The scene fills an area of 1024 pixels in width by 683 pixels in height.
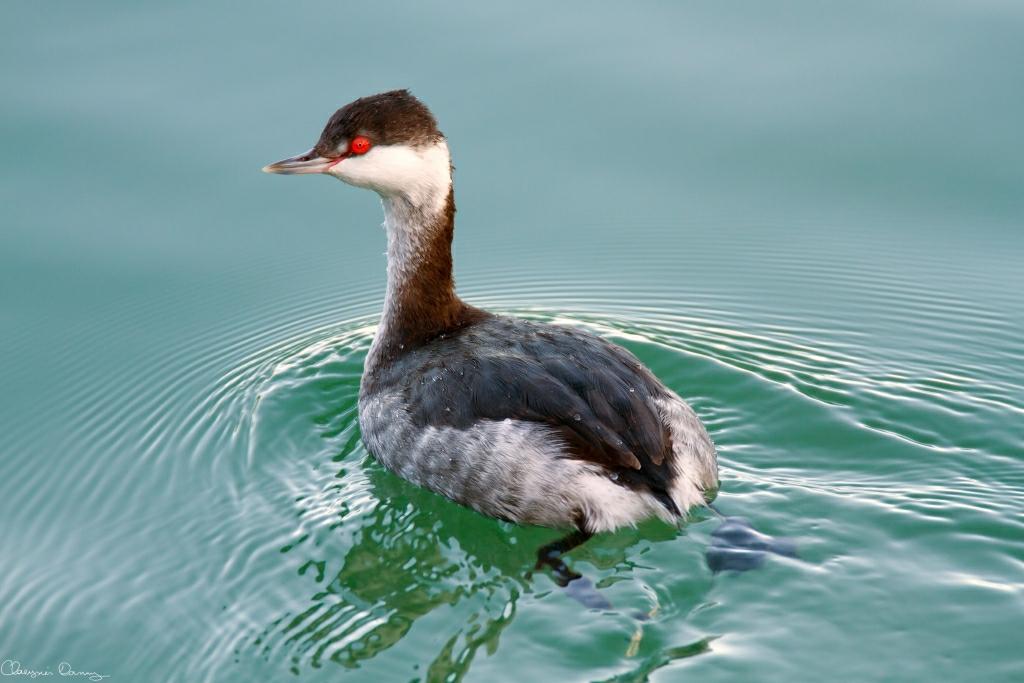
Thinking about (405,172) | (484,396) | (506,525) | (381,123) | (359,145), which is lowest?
(506,525)

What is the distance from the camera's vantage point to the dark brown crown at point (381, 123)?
20.7 feet

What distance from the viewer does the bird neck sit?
21.8ft

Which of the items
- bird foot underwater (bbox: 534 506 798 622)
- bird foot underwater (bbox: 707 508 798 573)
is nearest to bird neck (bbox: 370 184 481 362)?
bird foot underwater (bbox: 534 506 798 622)

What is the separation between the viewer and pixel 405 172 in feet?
21.2

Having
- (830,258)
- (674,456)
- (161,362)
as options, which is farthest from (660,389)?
(161,362)

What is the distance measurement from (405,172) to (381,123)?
28 centimetres

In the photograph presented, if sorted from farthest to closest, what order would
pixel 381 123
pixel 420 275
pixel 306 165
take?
pixel 420 275
pixel 306 165
pixel 381 123

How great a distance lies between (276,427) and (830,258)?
139 inches

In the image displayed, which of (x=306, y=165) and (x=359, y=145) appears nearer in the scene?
(x=359, y=145)

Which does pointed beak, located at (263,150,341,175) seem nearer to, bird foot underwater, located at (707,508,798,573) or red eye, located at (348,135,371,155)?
red eye, located at (348,135,371,155)

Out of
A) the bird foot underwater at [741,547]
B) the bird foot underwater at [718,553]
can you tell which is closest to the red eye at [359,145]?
the bird foot underwater at [718,553]

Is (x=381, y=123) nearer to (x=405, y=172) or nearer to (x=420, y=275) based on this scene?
(x=405, y=172)

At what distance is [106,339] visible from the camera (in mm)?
7336

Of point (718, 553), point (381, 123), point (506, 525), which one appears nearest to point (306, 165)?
point (381, 123)
